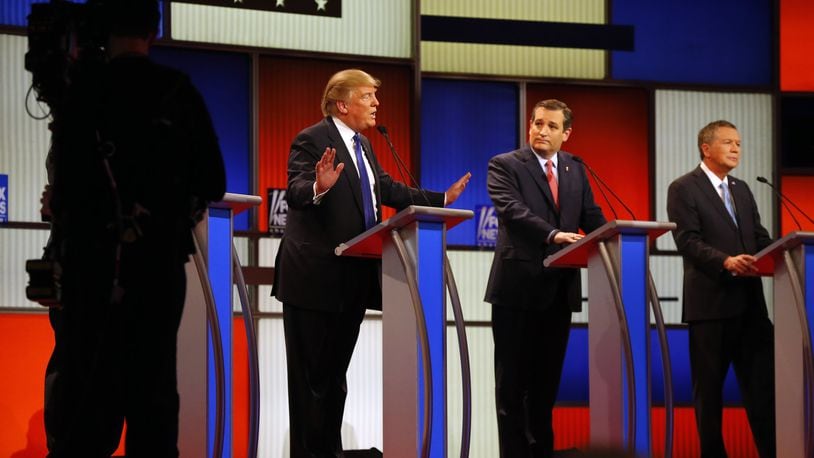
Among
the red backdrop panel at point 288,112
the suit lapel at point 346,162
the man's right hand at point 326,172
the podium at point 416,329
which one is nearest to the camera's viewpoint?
the podium at point 416,329

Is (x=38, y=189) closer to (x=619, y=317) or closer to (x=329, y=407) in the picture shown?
(x=329, y=407)

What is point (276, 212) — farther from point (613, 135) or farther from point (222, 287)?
point (222, 287)

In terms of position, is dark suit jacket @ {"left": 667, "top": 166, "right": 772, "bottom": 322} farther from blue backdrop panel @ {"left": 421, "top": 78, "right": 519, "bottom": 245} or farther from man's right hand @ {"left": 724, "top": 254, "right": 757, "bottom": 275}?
blue backdrop panel @ {"left": 421, "top": 78, "right": 519, "bottom": 245}

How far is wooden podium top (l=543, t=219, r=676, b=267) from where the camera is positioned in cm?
418

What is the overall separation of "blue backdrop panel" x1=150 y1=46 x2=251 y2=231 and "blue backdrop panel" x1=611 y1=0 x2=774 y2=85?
7.58 ft

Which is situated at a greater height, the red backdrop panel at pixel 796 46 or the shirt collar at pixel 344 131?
the red backdrop panel at pixel 796 46

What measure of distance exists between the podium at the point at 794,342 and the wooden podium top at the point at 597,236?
579mm

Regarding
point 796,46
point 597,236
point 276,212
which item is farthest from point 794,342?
point 796,46

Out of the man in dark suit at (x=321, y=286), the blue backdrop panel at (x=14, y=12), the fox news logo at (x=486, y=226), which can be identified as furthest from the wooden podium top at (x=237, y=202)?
the fox news logo at (x=486, y=226)

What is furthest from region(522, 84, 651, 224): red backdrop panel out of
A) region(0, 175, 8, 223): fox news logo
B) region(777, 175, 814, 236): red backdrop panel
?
region(0, 175, 8, 223): fox news logo

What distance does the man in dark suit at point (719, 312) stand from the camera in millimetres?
5191

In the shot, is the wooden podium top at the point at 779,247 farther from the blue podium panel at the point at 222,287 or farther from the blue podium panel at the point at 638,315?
the blue podium panel at the point at 222,287

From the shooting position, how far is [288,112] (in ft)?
20.7

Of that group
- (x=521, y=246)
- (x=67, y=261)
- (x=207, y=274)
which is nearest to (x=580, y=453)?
(x=67, y=261)
